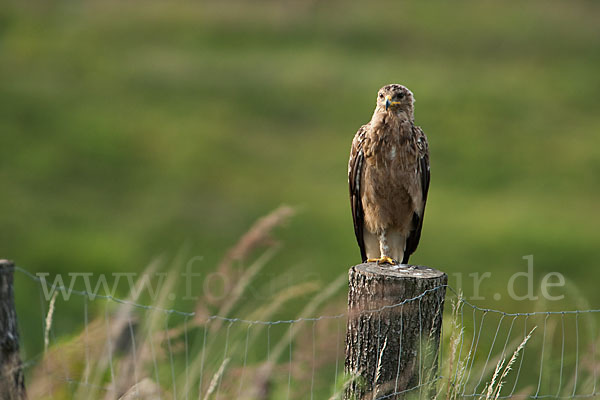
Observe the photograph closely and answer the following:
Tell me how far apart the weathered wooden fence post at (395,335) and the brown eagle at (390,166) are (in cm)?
155

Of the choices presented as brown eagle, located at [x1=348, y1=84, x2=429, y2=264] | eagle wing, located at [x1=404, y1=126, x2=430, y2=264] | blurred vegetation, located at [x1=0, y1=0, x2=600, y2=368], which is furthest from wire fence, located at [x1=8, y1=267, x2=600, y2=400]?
blurred vegetation, located at [x1=0, y1=0, x2=600, y2=368]

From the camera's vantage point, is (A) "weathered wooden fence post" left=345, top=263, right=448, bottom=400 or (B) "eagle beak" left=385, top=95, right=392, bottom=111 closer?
(A) "weathered wooden fence post" left=345, top=263, right=448, bottom=400

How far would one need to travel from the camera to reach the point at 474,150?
13.7 meters

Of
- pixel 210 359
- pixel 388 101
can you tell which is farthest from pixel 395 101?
pixel 210 359

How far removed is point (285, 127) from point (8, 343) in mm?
11811

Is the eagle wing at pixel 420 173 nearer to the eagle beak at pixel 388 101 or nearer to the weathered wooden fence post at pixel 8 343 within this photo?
the eagle beak at pixel 388 101

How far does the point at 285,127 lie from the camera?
14.2 metres

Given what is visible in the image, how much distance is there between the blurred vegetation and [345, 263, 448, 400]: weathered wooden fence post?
218 inches

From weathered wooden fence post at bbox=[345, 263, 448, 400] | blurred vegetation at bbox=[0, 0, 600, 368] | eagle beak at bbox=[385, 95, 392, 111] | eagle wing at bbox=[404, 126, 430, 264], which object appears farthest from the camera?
blurred vegetation at bbox=[0, 0, 600, 368]

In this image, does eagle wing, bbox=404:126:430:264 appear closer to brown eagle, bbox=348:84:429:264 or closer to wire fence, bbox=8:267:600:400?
brown eagle, bbox=348:84:429:264

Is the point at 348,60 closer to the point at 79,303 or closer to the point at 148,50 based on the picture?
the point at 148,50

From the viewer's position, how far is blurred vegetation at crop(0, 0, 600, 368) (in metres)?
11.0

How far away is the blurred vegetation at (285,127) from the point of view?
11.0 meters

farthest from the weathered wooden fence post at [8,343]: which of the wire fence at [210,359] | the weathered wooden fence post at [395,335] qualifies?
the weathered wooden fence post at [395,335]
